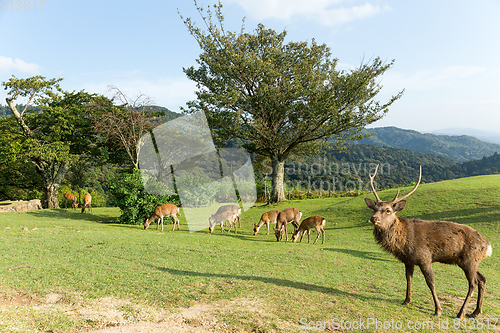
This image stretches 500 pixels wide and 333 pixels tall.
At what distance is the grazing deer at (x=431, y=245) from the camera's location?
16.4ft

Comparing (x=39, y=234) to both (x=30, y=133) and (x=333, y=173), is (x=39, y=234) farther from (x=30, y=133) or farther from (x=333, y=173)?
(x=333, y=173)

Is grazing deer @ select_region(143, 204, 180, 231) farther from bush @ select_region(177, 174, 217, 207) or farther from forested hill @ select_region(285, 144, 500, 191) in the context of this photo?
forested hill @ select_region(285, 144, 500, 191)

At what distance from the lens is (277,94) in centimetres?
2486

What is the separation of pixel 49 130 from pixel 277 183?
2251 centimetres

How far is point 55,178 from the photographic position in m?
27.1

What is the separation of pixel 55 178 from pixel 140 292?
90.3ft

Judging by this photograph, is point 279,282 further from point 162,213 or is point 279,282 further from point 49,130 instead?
point 49,130

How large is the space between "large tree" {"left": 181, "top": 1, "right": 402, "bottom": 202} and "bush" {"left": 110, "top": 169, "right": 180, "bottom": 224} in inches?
412

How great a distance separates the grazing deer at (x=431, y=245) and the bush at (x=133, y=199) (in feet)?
46.6

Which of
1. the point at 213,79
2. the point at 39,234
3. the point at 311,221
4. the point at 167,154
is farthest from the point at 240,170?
the point at 39,234

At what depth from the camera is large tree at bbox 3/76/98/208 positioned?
2386cm

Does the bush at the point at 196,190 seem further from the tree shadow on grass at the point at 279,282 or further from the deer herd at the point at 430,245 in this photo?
the deer herd at the point at 430,245

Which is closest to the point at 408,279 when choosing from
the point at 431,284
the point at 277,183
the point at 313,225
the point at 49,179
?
the point at 431,284

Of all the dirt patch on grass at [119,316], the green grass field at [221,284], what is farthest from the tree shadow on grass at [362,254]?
the dirt patch on grass at [119,316]
